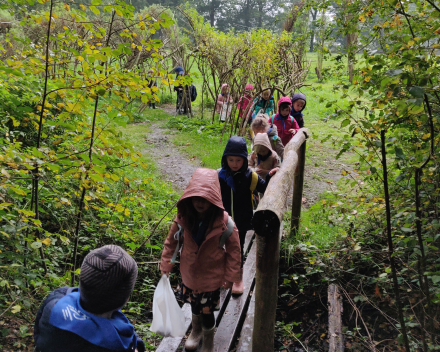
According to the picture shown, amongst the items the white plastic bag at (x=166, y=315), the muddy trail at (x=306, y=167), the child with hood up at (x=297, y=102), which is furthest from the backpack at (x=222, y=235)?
the child with hood up at (x=297, y=102)

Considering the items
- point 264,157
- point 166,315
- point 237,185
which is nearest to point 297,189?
point 264,157

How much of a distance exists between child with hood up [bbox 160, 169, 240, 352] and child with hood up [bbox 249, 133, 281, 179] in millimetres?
1689

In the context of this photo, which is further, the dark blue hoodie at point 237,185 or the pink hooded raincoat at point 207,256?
the dark blue hoodie at point 237,185

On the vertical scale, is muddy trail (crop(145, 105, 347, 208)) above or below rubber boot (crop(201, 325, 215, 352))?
above

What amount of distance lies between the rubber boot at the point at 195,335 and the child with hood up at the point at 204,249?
0.16 meters

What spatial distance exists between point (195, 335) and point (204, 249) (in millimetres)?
896

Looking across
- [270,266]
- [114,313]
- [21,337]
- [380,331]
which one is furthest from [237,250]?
[380,331]

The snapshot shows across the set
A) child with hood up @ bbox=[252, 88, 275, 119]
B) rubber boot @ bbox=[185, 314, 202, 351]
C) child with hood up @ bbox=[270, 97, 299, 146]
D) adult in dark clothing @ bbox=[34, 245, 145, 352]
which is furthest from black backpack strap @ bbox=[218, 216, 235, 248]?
child with hood up @ bbox=[252, 88, 275, 119]

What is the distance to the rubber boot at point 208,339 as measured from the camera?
280cm

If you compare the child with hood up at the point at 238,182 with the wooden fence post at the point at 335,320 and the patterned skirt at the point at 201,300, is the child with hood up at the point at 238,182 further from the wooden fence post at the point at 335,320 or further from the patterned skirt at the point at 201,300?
the wooden fence post at the point at 335,320

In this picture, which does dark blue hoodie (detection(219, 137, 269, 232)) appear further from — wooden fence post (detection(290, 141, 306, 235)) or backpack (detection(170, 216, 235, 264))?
wooden fence post (detection(290, 141, 306, 235))

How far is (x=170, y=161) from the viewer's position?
850 centimetres

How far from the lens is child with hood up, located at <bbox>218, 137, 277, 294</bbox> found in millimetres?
3301

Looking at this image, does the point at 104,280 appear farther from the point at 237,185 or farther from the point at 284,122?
the point at 284,122
